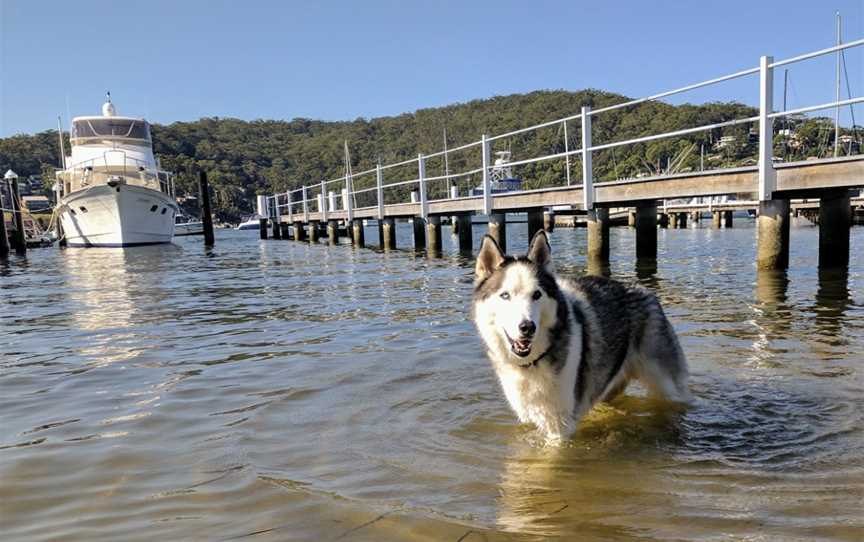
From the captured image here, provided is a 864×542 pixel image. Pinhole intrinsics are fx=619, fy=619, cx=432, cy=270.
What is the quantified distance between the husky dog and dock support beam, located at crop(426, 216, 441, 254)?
1722 centimetres

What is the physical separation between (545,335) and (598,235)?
11531 mm

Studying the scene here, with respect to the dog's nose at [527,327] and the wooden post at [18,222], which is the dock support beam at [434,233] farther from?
the wooden post at [18,222]

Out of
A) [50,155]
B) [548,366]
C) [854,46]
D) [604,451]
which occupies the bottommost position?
[604,451]

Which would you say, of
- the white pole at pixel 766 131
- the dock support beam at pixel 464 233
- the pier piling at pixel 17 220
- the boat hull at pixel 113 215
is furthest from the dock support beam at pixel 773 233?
the pier piling at pixel 17 220

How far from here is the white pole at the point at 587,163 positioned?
13.0 m

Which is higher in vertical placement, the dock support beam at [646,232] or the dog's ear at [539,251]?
the dog's ear at [539,251]

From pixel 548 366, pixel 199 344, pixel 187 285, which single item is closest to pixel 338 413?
pixel 548 366

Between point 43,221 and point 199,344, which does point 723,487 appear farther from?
point 43,221

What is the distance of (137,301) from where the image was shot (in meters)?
10.8

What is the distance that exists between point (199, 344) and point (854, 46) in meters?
8.92

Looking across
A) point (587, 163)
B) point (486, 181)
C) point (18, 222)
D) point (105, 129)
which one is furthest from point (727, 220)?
point (18, 222)

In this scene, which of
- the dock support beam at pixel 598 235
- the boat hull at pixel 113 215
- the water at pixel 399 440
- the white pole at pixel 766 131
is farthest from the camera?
the boat hull at pixel 113 215

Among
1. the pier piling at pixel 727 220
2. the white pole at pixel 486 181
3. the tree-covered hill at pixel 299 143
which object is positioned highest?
the tree-covered hill at pixel 299 143

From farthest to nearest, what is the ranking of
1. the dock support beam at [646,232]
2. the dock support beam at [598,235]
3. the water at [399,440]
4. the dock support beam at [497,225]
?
the dock support beam at [497,225] → the dock support beam at [598,235] → the dock support beam at [646,232] → the water at [399,440]
